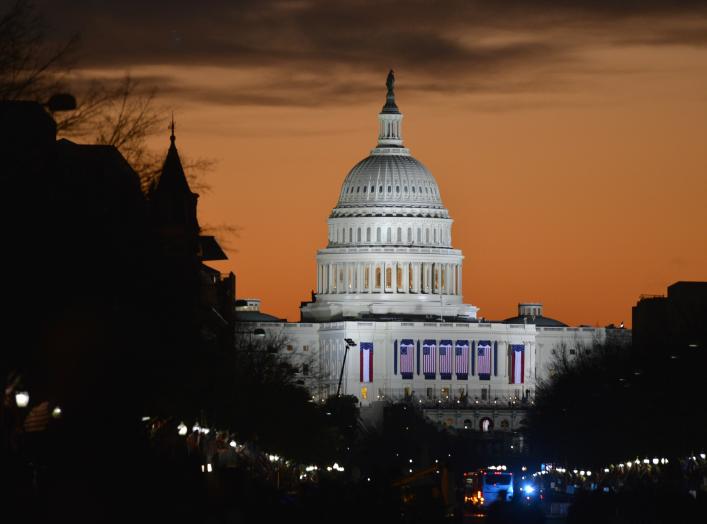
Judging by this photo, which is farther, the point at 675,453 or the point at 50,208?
the point at 675,453

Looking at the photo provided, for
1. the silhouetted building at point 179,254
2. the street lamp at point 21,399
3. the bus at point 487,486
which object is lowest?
the street lamp at point 21,399

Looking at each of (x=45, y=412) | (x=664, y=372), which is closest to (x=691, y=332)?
(x=664, y=372)

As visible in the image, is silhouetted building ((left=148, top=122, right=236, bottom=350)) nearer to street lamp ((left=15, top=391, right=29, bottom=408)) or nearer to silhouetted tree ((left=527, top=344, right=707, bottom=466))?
street lamp ((left=15, top=391, right=29, bottom=408))

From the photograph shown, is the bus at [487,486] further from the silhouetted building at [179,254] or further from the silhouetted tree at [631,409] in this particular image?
the silhouetted building at [179,254]

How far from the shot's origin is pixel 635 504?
76.9 m

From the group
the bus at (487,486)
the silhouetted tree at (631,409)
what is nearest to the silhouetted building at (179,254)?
the bus at (487,486)

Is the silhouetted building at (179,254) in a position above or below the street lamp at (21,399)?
above

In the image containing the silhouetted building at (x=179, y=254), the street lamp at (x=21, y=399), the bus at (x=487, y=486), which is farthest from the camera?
the bus at (x=487, y=486)

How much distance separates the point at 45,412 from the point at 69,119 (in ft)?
28.7

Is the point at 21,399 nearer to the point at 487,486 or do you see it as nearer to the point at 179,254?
the point at 179,254

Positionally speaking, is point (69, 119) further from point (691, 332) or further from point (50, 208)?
point (691, 332)

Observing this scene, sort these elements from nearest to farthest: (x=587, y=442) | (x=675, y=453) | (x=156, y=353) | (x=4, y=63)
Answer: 1. (x=4, y=63)
2. (x=156, y=353)
3. (x=675, y=453)
4. (x=587, y=442)

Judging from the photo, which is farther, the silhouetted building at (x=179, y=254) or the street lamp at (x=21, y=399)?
the silhouetted building at (x=179, y=254)

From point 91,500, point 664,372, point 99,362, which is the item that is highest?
point 664,372
